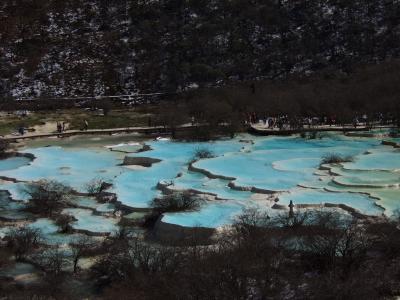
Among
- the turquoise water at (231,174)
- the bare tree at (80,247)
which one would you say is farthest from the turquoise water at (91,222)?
the bare tree at (80,247)

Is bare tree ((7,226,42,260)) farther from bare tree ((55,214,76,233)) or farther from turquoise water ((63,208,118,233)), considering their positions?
turquoise water ((63,208,118,233))

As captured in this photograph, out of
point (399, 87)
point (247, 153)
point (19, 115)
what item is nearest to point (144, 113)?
point (19, 115)

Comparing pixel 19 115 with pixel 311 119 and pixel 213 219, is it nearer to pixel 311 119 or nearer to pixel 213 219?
pixel 311 119

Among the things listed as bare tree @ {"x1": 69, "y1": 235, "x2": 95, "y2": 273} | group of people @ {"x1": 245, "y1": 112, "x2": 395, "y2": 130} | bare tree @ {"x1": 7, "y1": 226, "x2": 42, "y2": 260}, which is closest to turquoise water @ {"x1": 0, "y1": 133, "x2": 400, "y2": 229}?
bare tree @ {"x1": 69, "y1": 235, "x2": 95, "y2": 273}

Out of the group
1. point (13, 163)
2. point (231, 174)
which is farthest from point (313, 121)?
point (13, 163)

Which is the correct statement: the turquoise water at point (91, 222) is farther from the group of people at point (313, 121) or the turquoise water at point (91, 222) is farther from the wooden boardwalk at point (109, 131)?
the wooden boardwalk at point (109, 131)
